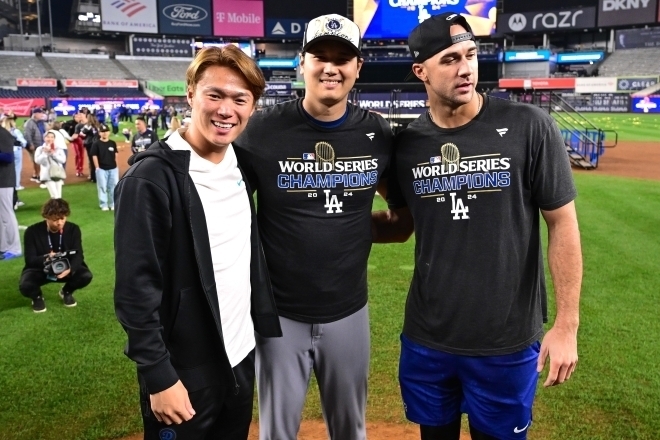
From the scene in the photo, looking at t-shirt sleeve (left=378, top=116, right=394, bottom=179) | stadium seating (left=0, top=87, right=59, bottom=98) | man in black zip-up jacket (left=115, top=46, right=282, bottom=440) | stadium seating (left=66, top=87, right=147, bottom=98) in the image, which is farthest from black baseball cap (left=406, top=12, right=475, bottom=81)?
stadium seating (left=66, top=87, right=147, bottom=98)

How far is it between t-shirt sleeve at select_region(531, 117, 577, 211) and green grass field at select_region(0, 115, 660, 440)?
7.52 feet

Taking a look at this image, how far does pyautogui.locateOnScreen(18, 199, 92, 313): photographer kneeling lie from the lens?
682cm

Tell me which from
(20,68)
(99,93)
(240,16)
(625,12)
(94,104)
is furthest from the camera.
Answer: (240,16)

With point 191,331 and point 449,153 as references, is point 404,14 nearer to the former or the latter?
point 449,153

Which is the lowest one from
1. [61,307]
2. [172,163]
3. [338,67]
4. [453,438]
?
[61,307]

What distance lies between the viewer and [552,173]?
8.57ft

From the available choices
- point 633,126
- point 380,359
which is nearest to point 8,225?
point 380,359

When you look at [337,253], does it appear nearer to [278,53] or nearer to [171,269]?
[171,269]

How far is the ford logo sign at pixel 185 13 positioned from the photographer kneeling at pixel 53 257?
221 ft

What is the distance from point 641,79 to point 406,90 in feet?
81.8

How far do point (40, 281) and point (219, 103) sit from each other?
549 cm

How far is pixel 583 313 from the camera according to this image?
6496 mm

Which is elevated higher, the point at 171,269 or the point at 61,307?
the point at 171,269

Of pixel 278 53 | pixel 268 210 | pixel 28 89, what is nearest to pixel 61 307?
pixel 268 210
